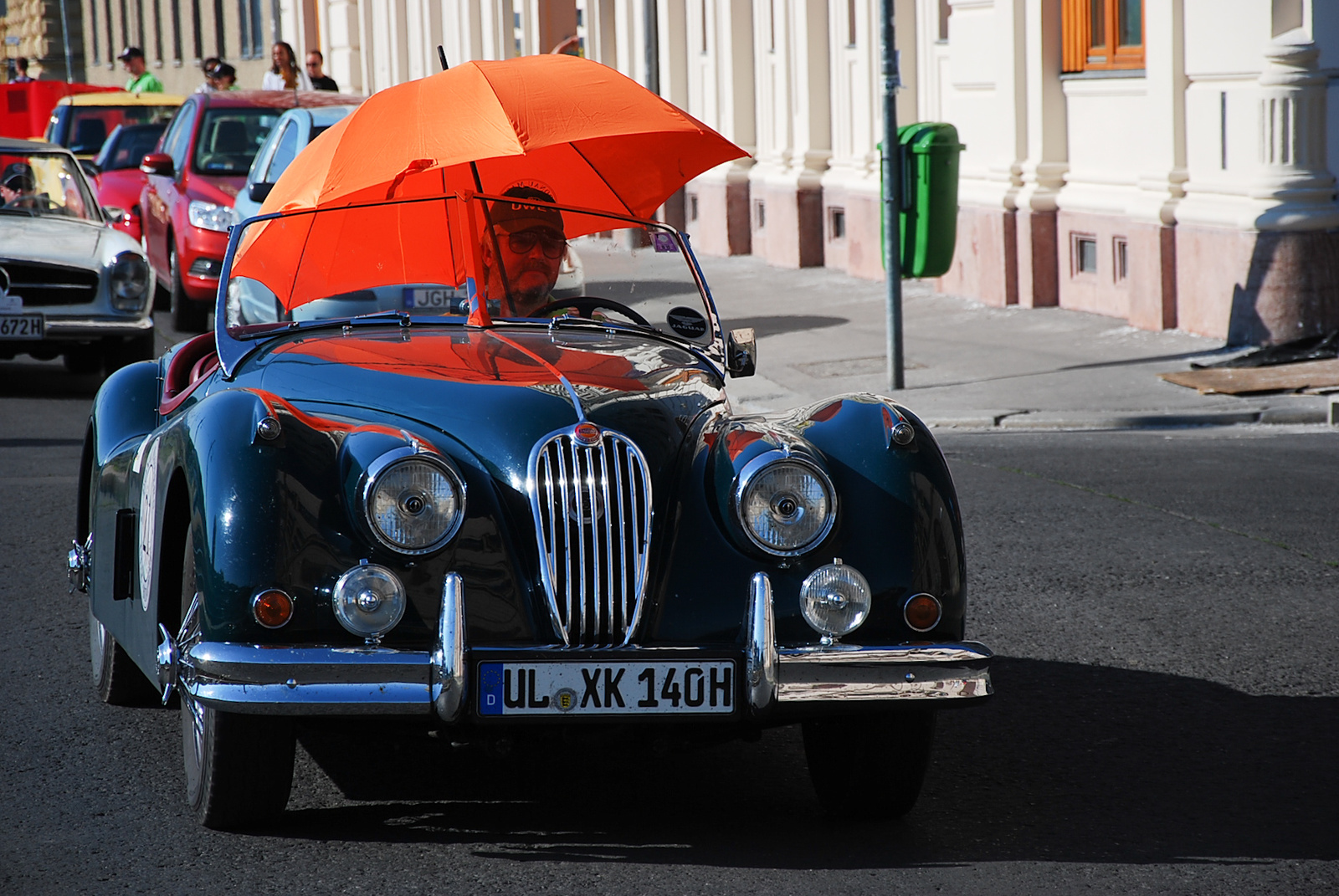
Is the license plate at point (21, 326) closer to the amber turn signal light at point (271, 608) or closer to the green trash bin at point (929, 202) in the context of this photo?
the green trash bin at point (929, 202)

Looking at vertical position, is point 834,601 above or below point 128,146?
below

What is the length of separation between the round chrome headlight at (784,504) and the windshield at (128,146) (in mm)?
15709

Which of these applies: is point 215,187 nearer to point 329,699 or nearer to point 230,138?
point 230,138

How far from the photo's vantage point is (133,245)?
39.9 ft

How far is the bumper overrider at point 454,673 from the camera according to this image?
3.83 metres

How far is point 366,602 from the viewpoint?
12.8 ft

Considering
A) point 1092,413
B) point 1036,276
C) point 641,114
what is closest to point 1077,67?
point 1036,276

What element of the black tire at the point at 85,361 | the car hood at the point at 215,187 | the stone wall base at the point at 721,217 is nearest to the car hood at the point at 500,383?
the black tire at the point at 85,361

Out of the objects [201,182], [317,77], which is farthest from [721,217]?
[201,182]

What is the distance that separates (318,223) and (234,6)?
1542 inches

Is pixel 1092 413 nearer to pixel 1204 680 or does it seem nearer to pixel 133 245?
pixel 1204 680

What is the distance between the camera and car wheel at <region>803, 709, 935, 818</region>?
4.27m

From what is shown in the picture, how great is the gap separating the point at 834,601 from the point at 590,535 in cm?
54

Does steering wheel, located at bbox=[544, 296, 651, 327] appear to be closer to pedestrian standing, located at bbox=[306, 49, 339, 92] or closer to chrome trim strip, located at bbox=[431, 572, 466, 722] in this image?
chrome trim strip, located at bbox=[431, 572, 466, 722]
